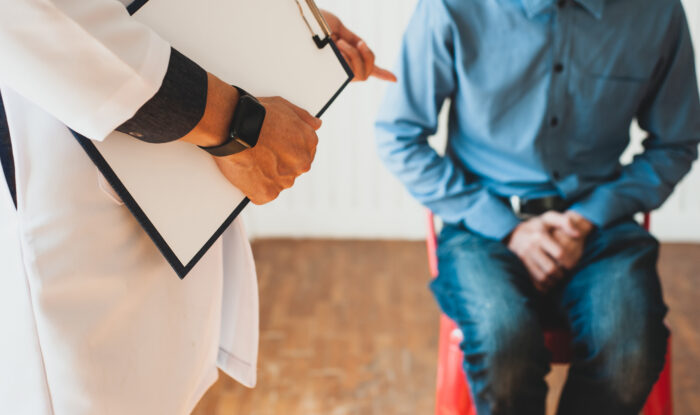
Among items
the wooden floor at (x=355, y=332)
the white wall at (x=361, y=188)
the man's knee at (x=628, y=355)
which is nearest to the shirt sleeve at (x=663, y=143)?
the man's knee at (x=628, y=355)

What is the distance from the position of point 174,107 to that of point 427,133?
2.70ft

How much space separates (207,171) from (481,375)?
659 mm

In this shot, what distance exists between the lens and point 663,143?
1.28 m

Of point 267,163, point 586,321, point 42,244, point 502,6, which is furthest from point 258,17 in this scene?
point 586,321

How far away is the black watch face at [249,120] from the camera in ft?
1.98

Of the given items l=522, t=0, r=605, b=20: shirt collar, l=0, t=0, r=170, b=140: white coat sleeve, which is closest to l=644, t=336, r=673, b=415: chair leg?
l=522, t=0, r=605, b=20: shirt collar

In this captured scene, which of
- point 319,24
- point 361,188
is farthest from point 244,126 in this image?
point 361,188

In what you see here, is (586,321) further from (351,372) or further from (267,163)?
(351,372)

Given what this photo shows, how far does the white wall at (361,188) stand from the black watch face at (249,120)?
1.59 meters

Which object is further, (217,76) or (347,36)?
(347,36)

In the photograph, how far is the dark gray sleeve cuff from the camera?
21.1 inches

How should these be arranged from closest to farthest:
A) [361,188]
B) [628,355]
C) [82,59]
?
[82,59]
[628,355]
[361,188]

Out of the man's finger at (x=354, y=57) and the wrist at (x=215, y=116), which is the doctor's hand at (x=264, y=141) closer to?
the wrist at (x=215, y=116)

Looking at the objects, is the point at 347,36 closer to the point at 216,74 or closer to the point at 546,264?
the point at 216,74
